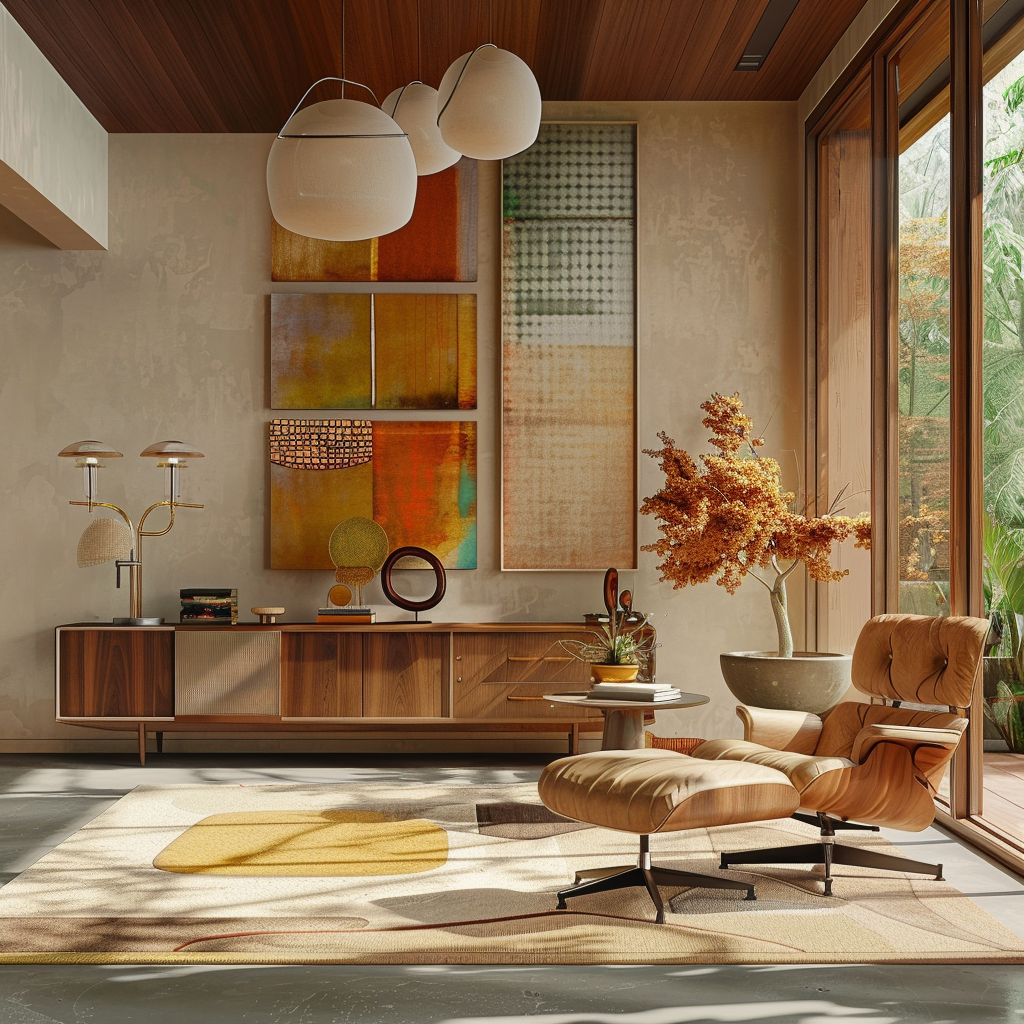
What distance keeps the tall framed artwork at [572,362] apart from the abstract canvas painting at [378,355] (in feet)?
0.85

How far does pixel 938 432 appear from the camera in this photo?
13.0 ft

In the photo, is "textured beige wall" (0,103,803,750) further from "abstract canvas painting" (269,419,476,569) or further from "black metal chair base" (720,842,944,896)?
"black metal chair base" (720,842,944,896)

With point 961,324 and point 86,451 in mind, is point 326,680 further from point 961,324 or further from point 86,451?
point 961,324

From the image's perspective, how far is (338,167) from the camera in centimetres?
231

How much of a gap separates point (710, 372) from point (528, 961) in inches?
148

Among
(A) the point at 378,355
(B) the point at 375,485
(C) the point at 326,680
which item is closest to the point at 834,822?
(C) the point at 326,680

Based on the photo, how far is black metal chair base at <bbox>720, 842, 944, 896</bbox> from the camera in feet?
10.3

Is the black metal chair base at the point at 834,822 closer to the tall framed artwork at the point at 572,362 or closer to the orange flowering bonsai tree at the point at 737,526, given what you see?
the orange flowering bonsai tree at the point at 737,526

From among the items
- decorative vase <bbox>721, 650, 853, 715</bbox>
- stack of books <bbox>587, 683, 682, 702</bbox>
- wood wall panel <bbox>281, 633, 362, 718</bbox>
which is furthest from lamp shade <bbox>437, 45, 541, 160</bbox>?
wood wall panel <bbox>281, 633, 362, 718</bbox>

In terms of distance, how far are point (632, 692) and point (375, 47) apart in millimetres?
3261

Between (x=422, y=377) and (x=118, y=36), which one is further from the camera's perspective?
(x=422, y=377)

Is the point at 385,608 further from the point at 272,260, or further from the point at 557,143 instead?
the point at 557,143

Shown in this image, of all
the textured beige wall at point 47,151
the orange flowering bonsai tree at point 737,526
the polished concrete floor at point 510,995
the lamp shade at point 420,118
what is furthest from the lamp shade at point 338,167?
the textured beige wall at point 47,151

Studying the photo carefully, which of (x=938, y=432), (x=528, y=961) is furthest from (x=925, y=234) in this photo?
(x=528, y=961)
